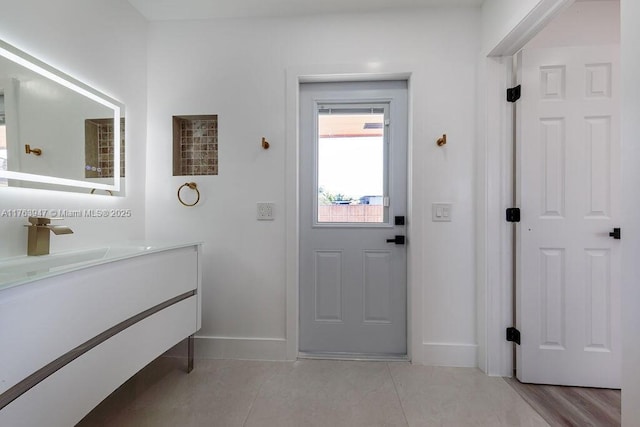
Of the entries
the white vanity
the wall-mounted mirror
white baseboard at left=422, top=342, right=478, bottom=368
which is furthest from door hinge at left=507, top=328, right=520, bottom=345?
the wall-mounted mirror

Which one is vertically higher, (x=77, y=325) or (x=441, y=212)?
(x=441, y=212)

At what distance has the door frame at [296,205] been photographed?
1.98 meters

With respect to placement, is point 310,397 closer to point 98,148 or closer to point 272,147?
point 272,147

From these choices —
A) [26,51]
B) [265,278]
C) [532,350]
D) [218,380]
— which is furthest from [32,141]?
[532,350]

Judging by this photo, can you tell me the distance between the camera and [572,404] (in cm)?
157

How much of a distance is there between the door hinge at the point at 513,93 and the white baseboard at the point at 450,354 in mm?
1669

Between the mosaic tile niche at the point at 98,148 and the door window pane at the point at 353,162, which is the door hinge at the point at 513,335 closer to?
the door window pane at the point at 353,162

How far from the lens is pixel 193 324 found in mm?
1797

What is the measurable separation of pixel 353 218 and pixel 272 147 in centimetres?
80

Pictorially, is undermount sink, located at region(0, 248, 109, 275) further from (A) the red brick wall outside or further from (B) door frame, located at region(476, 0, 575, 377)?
(B) door frame, located at region(476, 0, 575, 377)

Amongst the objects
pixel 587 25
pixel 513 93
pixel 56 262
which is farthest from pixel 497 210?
pixel 56 262

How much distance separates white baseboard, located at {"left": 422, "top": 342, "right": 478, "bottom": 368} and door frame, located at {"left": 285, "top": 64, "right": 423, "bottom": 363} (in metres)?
0.06

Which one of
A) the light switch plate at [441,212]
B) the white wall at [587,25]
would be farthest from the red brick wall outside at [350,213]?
the white wall at [587,25]

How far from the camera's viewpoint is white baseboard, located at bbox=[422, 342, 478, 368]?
1.95 meters
